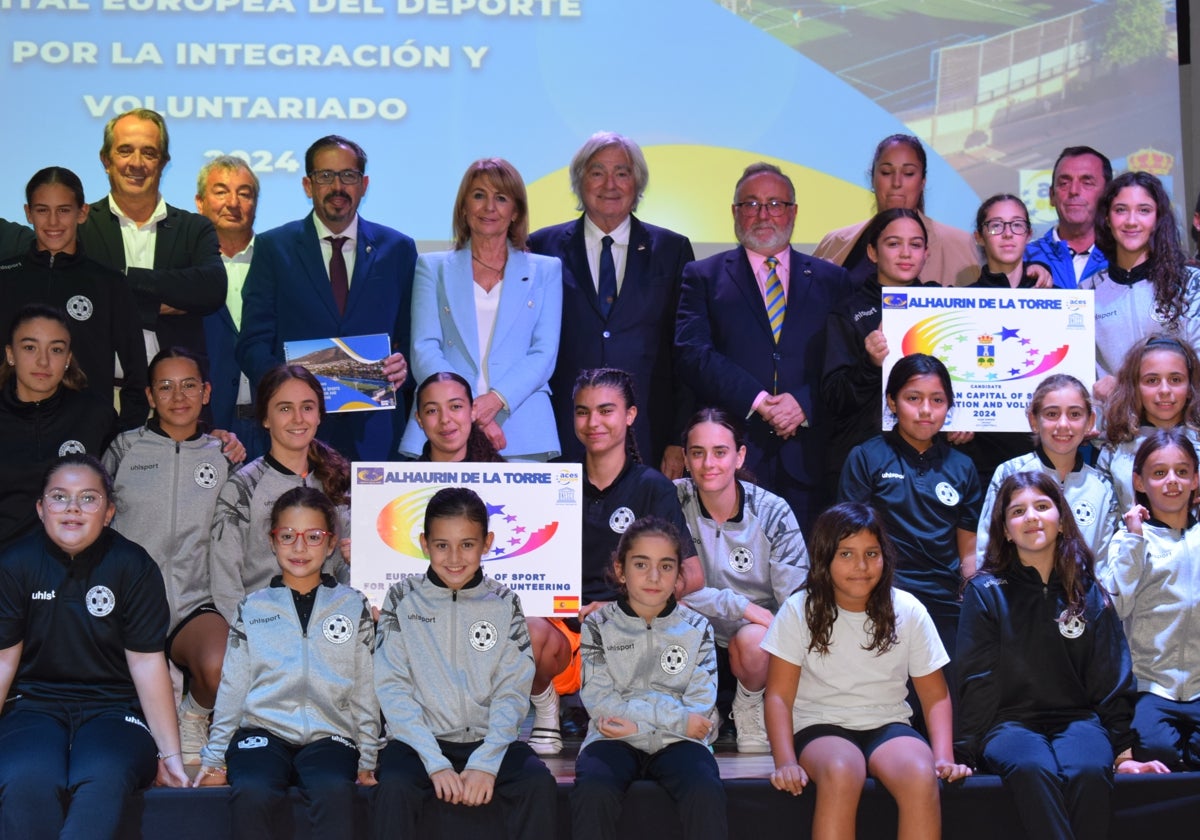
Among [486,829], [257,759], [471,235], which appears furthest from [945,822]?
[471,235]

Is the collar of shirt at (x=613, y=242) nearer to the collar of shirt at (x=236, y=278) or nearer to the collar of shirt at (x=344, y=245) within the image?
the collar of shirt at (x=344, y=245)

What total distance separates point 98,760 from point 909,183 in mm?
4111

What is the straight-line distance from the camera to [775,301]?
6250 millimetres

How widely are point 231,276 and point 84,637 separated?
92.9 inches

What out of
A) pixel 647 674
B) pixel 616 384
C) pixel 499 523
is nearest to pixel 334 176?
pixel 616 384

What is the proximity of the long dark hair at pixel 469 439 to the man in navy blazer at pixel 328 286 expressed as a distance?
0.39 m

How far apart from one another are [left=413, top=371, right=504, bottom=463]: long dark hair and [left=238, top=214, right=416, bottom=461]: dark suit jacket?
1.33 feet

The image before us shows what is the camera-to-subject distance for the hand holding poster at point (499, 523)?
5.27 metres

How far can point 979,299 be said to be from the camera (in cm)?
602

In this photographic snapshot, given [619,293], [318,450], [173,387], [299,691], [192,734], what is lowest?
[192,734]

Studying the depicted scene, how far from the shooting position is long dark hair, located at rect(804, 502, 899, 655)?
4809mm

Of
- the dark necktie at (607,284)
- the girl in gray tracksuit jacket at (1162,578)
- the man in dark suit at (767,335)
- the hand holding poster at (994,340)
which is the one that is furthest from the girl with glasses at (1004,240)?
the dark necktie at (607,284)

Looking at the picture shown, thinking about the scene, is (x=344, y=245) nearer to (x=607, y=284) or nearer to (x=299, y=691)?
(x=607, y=284)

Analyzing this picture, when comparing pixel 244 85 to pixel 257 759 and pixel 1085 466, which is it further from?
pixel 1085 466
